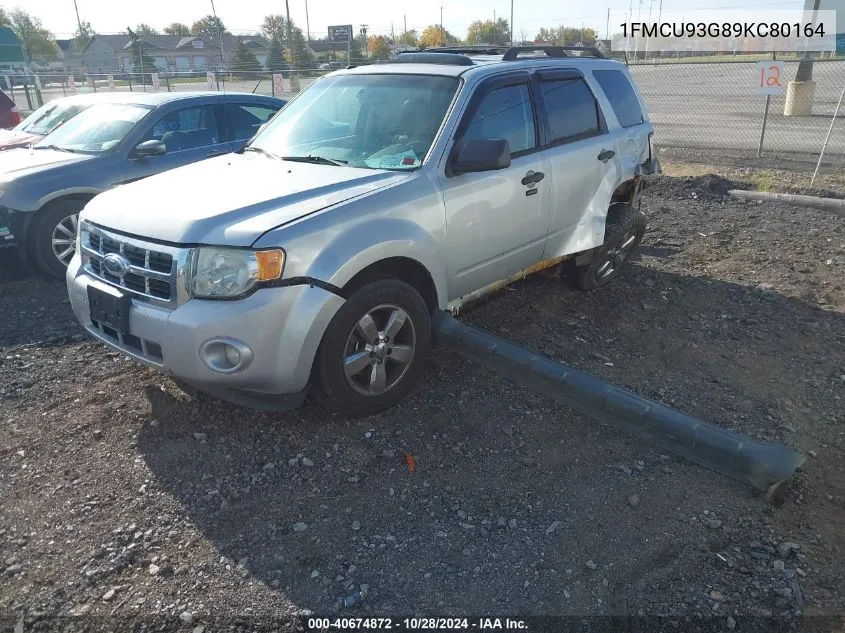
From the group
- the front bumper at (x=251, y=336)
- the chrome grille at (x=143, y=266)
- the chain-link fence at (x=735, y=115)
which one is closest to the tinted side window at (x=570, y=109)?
the front bumper at (x=251, y=336)

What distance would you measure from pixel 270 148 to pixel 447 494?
268 cm

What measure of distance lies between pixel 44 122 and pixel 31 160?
203 centimetres

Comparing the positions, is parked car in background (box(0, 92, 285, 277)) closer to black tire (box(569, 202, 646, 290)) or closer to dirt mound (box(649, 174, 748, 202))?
black tire (box(569, 202, 646, 290))

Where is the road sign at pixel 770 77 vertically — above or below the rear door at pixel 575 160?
above

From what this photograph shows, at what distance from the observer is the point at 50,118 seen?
26.8ft

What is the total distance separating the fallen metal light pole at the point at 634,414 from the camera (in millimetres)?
3115

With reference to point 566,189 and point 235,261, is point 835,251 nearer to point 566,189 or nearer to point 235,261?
point 566,189

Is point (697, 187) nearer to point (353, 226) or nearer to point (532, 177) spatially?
point (532, 177)

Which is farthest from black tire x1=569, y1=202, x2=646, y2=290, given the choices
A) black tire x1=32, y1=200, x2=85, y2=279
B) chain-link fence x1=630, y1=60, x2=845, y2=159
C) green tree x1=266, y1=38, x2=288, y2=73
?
green tree x1=266, y1=38, x2=288, y2=73

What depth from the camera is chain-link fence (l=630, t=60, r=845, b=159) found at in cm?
1402

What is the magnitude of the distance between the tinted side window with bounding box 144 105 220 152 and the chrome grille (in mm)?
3556

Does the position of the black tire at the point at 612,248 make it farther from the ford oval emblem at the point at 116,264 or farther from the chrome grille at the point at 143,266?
the ford oval emblem at the point at 116,264

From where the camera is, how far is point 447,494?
3.21 meters

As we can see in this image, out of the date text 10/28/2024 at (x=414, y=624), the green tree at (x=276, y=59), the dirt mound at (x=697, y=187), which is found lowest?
the date text 10/28/2024 at (x=414, y=624)
